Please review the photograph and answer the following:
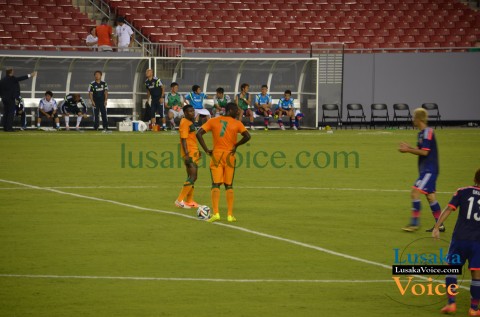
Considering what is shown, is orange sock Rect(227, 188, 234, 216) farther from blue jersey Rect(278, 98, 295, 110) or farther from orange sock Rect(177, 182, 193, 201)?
blue jersey Rect(278, 98, 295, 110)

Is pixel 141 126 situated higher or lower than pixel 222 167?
higher

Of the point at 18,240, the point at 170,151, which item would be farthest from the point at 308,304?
the point at 170,151

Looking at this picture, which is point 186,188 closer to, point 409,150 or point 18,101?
point 409,150

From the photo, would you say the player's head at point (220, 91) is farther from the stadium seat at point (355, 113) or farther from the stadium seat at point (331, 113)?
the stadium seat at point (355, 113)

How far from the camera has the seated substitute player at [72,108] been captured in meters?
36.7

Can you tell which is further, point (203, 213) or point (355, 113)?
point (355, 113)

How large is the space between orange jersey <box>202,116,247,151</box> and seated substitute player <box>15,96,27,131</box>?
2183 centimetres

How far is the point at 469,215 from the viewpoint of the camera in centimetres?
991

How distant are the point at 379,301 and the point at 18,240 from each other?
20.4 feet

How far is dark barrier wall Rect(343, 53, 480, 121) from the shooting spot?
42000 mm

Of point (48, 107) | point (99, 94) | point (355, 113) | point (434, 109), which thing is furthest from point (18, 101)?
point (434, 109)

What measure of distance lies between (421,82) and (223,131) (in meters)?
28.6

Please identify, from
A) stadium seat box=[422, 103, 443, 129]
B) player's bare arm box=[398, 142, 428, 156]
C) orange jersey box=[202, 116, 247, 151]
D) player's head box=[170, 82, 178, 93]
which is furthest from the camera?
stadium seat box=[422, 103, 443, 129]

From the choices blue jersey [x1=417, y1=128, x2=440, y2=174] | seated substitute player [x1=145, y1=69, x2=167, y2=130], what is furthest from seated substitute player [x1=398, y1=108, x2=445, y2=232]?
seated substitute player [x1=145, y1=69, x2=167, y2=130]
